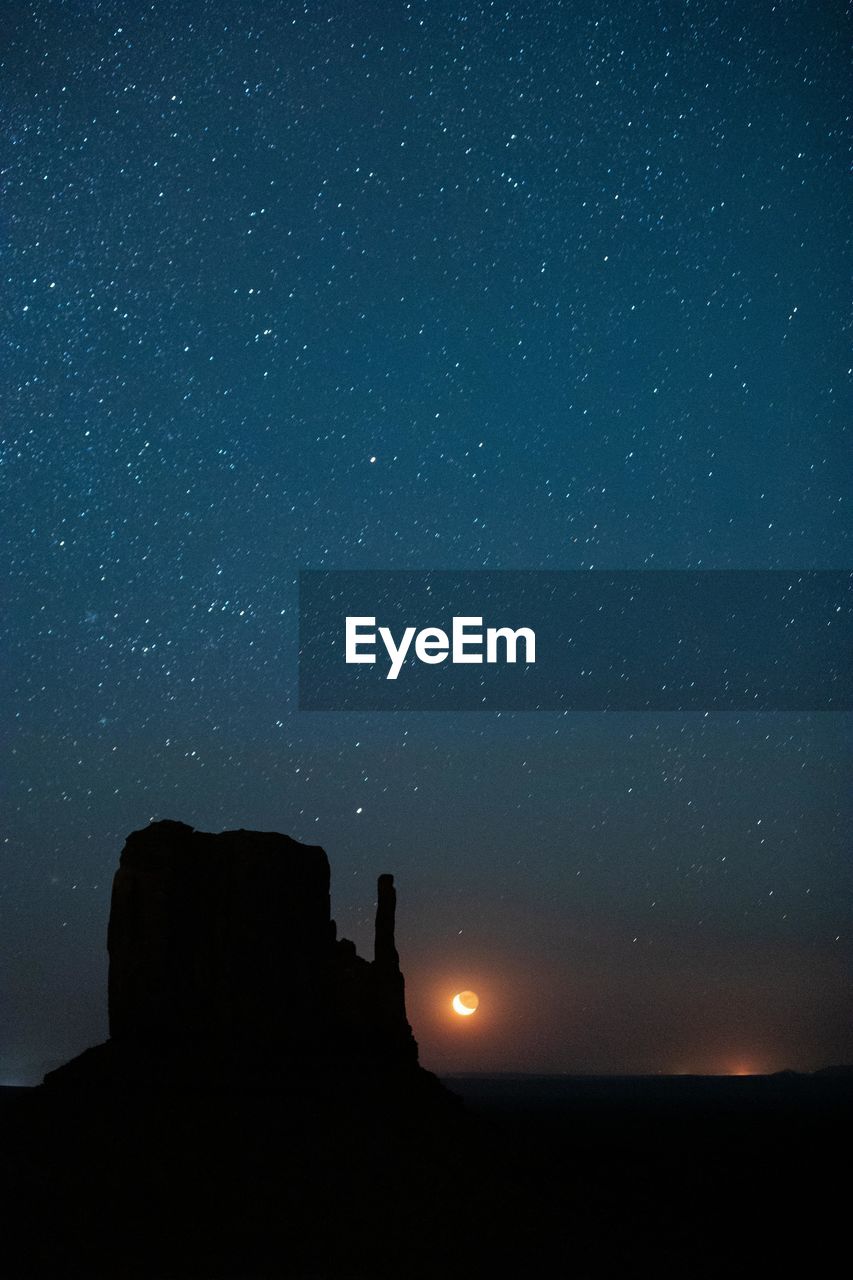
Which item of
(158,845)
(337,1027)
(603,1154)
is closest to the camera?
(158,845)

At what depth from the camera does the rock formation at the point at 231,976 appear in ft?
211

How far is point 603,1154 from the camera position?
5522 inches

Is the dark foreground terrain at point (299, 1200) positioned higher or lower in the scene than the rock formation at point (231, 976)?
lower

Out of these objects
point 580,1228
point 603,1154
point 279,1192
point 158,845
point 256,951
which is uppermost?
point 158,845

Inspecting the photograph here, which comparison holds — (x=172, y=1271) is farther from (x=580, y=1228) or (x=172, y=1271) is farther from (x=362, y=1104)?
(x=580, y=1228)

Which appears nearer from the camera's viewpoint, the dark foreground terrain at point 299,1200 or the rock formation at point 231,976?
the dark foreground terrain at point 299,1200

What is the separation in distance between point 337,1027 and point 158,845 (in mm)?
16022

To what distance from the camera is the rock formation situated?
2534 inches

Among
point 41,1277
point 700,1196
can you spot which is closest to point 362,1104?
point 41,1277

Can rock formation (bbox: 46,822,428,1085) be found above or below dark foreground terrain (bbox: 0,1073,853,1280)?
above

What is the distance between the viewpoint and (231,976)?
67.9 meters

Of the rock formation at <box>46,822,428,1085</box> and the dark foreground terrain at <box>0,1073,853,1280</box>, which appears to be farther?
the rock formation at <box>46,822,428,1085</box>

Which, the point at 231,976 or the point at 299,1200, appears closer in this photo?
the point at 299,1200

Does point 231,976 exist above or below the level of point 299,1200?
above
